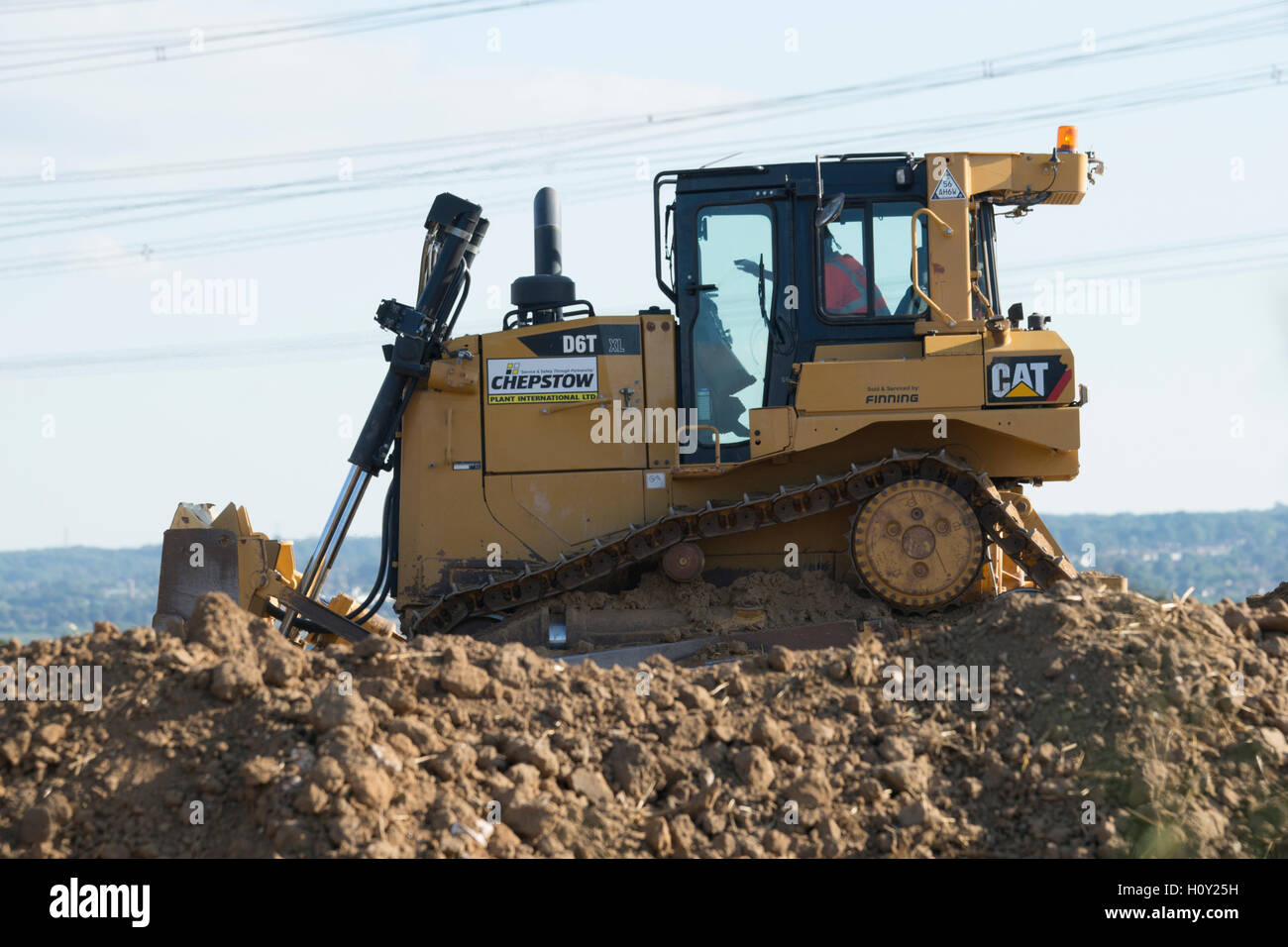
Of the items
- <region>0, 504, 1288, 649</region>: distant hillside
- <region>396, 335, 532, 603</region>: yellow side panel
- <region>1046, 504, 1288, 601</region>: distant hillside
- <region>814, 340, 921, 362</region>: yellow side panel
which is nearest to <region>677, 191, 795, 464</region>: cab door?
<region>814, 340, 921, 362</region>: yellow side panel

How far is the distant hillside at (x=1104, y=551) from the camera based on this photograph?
95.6 meters

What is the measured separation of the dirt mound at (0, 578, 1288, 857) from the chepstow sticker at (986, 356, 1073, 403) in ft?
8.52

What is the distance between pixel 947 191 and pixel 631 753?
213 inches

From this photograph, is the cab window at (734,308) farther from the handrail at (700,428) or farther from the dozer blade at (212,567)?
the dozer blade at (212,567)

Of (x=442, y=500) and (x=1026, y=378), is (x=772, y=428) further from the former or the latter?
(x=442, y=500)

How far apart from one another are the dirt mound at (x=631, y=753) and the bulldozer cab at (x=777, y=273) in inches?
122

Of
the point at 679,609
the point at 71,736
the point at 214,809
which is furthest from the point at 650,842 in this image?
the point at 679,609

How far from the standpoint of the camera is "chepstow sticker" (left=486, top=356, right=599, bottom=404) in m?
10.3

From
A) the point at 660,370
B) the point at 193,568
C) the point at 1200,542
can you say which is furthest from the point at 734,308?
the point at 1200,542

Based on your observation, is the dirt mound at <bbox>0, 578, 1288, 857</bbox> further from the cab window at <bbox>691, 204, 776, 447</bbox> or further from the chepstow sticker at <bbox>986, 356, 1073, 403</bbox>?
the cab window at <bbox>691, 204, 776, 447</bbox>

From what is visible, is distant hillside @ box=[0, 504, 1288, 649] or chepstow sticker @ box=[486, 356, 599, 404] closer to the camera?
chepstow sticker @ box=[486, 356, 599, 404]

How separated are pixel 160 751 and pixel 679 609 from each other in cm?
461

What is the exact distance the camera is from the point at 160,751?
5.99 meters
